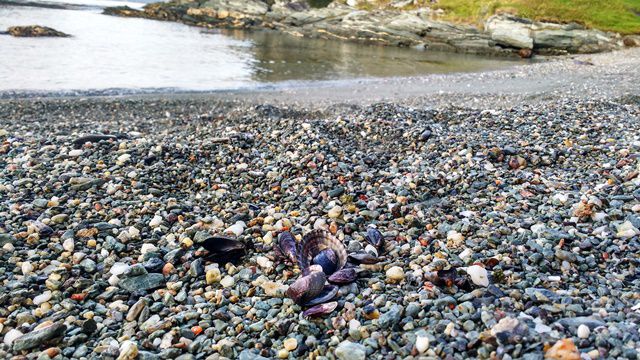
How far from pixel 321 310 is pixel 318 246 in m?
1.17

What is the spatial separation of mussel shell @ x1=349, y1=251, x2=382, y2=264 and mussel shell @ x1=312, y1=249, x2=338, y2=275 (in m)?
0.21

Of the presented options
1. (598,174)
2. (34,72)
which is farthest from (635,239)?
(34,72)

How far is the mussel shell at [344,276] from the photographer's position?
4.52m

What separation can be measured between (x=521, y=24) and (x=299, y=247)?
5871 cm

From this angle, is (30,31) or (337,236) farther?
(30,31)

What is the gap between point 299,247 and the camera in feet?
16.7

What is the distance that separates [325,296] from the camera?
4.32 metres

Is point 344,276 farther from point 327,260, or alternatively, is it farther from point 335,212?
point 335,212

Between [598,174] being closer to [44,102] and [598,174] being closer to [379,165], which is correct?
[379,165]

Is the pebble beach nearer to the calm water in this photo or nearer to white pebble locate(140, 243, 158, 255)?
white pebble locate(140, 243, 158, 255)

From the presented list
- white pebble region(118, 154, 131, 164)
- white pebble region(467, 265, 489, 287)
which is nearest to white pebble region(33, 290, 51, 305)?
white pebble region(118, 154, 131, 164)

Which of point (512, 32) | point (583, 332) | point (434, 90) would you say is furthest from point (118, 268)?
point (512, 32)

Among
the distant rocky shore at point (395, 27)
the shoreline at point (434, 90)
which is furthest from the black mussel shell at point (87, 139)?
the distant rocky shore at point (395, 27)

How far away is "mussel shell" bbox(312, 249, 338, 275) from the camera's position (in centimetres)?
484
